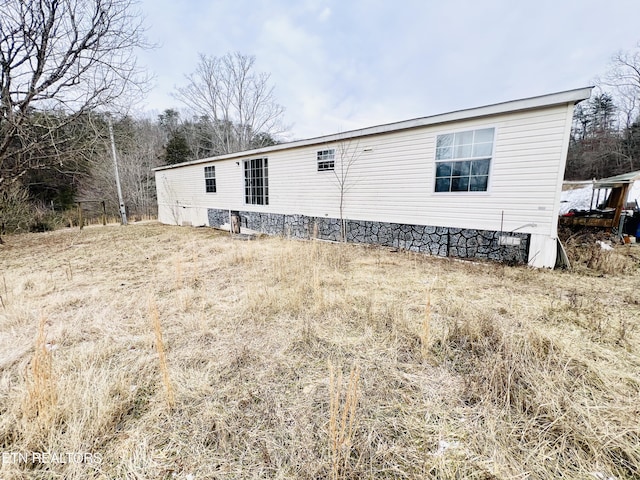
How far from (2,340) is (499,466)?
14.1ft

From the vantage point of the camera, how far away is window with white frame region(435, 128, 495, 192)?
Result: 5242 millimetres

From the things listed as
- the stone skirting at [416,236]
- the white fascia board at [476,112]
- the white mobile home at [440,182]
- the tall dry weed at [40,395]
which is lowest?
the tall dry weed at [40,395]

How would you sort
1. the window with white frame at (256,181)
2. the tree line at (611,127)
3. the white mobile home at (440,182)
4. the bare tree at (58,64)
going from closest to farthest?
1. the white mobile home at (440,182)
2. the bare tree at (58,64)
3. the window with white frame at (256,181)
4. the tree line at (611,127)

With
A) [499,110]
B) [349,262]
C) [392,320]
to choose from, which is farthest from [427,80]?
[392,320]

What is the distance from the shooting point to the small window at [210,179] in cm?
1153

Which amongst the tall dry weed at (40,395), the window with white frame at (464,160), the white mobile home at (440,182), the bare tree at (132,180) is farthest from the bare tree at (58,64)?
the bare tree at (132,180)

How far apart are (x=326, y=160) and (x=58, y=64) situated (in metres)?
7.95

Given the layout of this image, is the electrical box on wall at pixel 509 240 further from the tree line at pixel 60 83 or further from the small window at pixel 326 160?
the tree line at pixel 60 83

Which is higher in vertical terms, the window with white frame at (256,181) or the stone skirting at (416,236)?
the window with white frame at (256,181)

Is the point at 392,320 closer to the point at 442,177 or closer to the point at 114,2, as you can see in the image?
the point at 442,177

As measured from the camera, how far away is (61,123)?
280 inches

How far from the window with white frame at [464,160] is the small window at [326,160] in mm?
2955

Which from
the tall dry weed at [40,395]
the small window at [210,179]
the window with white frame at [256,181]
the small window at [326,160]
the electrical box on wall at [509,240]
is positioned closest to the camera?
the tall dry weed at [40,395]

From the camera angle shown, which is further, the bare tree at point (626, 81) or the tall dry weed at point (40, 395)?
the bare tree at point (626, 81)
